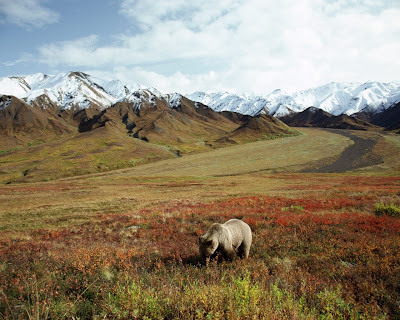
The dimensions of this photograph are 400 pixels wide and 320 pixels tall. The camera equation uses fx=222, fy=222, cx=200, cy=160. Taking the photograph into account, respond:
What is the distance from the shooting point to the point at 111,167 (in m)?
95.3

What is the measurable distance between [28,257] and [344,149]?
405ft

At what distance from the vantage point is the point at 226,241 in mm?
7594

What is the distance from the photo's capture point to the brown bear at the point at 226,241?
282 inches

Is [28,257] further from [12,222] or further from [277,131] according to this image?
[277,131]

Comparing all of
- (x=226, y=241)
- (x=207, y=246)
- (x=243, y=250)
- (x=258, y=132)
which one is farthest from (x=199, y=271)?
(x=258, y=132)

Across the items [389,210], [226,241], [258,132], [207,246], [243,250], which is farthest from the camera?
[258,132]

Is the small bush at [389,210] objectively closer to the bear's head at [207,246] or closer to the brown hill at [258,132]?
the bear's head at [207,246]

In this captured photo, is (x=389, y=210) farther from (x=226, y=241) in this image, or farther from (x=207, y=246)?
(x=207, y=246)

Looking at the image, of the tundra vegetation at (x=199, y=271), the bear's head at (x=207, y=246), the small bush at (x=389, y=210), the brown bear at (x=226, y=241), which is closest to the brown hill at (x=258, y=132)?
the small bush at (x=389, y=210)

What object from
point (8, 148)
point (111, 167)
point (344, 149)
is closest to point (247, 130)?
point (344, 149)

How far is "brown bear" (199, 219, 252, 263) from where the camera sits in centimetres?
717

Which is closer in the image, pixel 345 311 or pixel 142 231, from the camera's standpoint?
pixel 345 311

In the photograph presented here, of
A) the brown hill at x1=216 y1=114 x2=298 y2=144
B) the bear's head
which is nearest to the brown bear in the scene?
the bear's head

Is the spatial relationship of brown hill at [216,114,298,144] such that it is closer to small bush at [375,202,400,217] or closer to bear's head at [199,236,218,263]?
small bush at [375,202,400,217]
